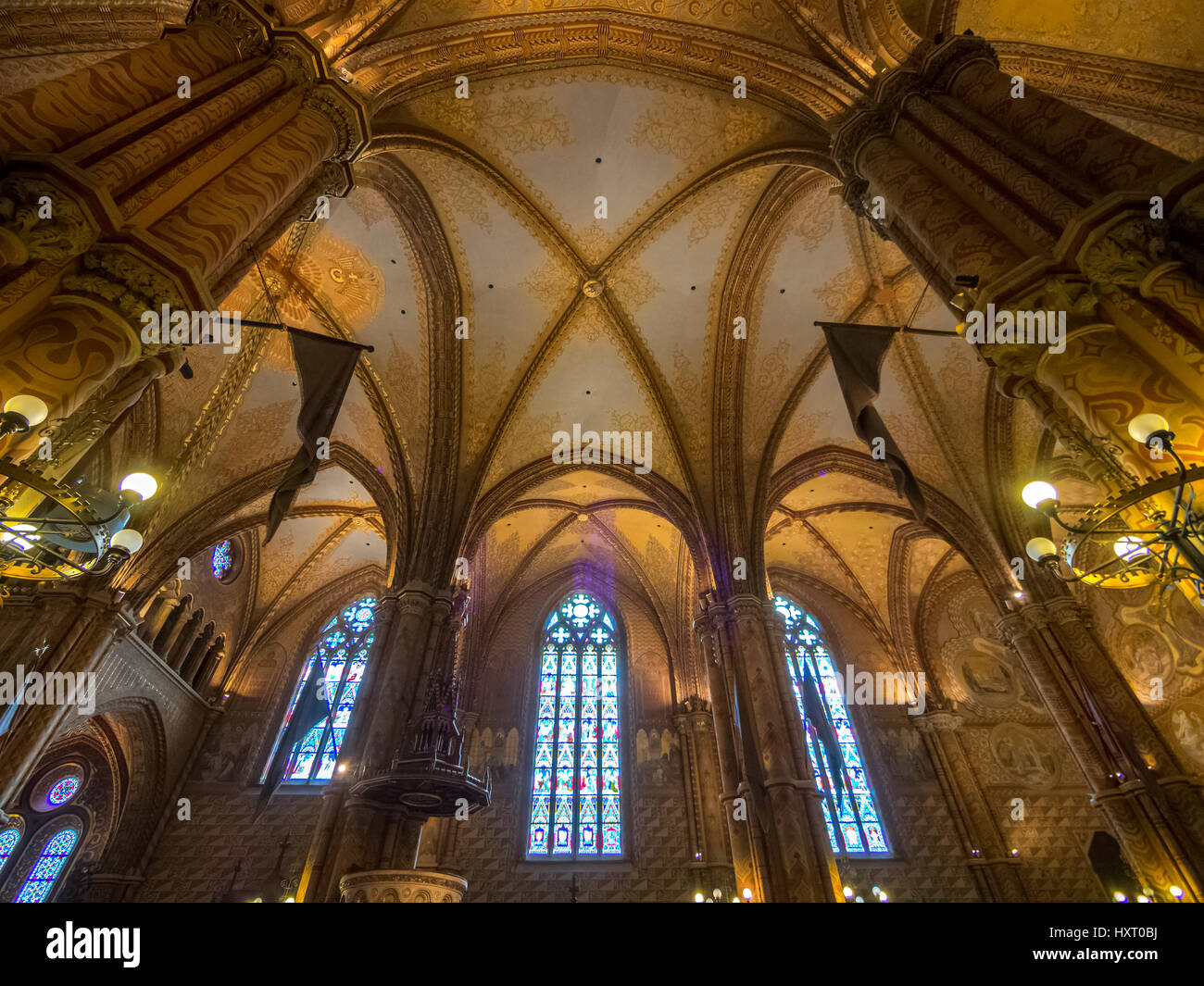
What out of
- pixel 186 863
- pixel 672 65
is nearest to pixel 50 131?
pixel 672 65

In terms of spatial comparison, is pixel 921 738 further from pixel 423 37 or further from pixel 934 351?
pixel 423 37

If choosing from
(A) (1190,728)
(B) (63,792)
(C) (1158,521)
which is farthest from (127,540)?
(A) (1190,728)

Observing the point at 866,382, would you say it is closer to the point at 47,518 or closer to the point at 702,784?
the point at 47,518

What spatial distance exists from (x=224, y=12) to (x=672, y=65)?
19.6 ft

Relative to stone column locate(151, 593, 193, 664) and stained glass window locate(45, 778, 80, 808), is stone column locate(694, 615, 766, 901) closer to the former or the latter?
stone column locate(151, 593, 193, 664)

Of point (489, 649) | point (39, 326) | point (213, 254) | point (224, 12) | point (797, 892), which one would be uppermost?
point (489, 649)

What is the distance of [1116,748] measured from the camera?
865 cm

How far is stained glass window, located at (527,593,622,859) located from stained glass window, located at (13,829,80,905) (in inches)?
416

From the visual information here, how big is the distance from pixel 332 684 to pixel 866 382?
15.6 m

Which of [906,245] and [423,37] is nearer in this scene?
[906,245]

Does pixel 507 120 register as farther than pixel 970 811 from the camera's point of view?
No

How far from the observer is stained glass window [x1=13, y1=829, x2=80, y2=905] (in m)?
12.9
